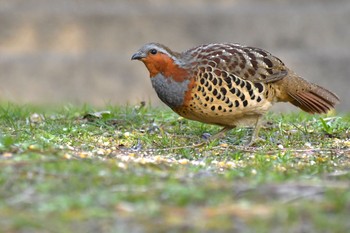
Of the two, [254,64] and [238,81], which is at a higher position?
[254,64]

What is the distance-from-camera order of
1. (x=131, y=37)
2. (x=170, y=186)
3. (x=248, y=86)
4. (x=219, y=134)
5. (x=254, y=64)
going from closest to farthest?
1. (x=170, y=186)
2. (x=248, y=86)
3. (x=254, y=64)
4. (x=219, y=134)
5. (x=131, y=37)

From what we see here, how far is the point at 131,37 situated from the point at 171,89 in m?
6.43

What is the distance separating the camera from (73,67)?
1361 cm

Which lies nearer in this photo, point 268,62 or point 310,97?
point 268,62

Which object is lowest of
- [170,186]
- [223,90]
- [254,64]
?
[170,186]

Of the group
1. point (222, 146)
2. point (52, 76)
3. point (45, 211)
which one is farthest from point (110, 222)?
point (52, 76)

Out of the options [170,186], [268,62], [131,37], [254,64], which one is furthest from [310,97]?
[131,37]

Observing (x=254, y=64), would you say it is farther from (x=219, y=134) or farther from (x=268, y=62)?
(x=219, y=134)

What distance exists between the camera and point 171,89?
743 centimetres

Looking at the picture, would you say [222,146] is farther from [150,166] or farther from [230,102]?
[150,166]

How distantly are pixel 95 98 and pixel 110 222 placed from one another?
9.44 metres

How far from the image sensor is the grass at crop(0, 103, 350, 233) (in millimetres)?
4254

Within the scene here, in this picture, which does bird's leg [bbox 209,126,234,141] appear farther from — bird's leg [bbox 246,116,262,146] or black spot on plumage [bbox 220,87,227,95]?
black spot on plumage [bbox 220,87,227,95]

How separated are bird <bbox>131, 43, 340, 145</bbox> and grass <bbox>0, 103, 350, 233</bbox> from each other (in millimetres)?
293
